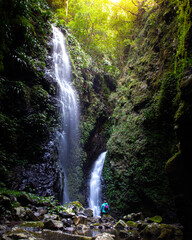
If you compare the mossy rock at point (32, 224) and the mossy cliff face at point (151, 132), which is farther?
the mossy cliff face at point (151, 132)

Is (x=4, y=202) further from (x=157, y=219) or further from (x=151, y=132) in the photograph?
(x=151, y=132)

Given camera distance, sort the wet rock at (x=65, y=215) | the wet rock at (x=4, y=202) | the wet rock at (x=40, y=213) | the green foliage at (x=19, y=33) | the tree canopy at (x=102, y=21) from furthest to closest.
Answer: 1. the tree canopy at (x=102, y=21)
2. the wet rock at (x=65, y=215)
3. the wet rock at (x=40, y=213)
4. the wet rock at (x=4, y=202)
5. the green foliage at (x=19, y=33)

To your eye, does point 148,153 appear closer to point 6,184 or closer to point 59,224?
point 59,224

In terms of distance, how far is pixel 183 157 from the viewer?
355 centimetres

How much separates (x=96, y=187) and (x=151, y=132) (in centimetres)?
582

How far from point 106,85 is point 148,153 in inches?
426

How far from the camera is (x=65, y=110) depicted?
10.2m

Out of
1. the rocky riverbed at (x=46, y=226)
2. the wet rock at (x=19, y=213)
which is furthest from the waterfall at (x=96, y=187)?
the wet rock at (x=19, y=213)

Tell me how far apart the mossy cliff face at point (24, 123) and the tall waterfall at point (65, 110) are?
1.44 metres

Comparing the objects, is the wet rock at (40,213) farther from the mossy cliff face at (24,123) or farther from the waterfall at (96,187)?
the waterfall at (96,187)

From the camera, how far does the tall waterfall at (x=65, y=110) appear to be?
9.34 meters

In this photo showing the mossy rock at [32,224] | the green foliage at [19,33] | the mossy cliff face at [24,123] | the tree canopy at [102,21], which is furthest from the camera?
the tree canopy at [102,21]

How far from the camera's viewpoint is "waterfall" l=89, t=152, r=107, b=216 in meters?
10.2

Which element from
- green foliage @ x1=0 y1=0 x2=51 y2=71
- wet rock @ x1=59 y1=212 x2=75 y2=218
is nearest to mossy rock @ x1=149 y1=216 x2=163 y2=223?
wet rock @ x1=59 y1=212 x2=75 y2=218
